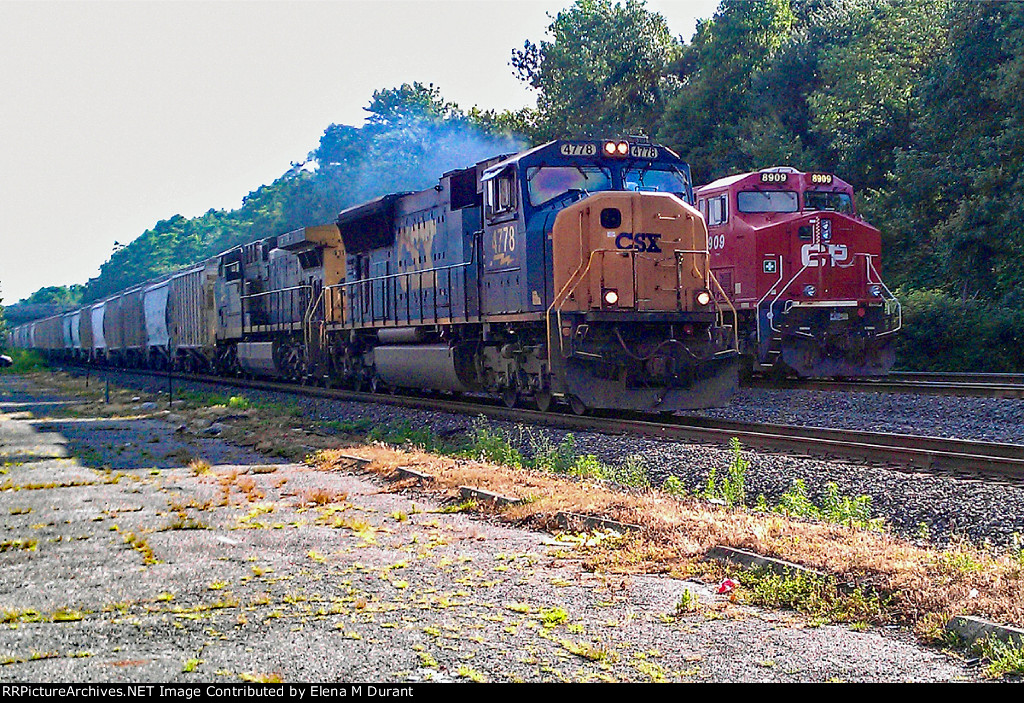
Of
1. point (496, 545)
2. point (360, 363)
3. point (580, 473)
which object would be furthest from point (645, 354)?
point (360, 363)

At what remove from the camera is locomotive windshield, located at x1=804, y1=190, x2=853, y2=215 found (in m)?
19.0

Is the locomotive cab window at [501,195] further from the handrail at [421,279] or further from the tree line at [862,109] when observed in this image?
the tree line at [862,109]

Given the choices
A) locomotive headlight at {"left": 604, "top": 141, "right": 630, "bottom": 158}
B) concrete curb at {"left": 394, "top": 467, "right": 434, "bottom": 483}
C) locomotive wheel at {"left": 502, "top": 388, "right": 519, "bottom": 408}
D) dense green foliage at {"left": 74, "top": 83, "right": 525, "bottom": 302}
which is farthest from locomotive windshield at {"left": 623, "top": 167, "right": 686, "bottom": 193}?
dense green foliage at {"left": 74, "top": 83, "right": 525, "bottom": 302}

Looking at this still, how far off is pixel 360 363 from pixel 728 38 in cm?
2353

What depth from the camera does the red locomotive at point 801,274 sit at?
1783cm

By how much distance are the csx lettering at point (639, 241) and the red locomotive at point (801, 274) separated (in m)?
5.01

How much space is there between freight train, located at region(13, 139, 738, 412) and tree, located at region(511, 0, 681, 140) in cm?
2328

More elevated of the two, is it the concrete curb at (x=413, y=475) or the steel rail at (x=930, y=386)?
the steel rail at (x=930, y=386)

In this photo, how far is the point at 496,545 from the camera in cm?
637

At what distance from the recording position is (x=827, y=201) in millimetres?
19062

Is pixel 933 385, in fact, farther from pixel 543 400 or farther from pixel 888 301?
pixel 543 400

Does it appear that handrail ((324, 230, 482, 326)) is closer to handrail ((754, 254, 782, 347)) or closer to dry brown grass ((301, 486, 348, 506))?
handrail ((754, 254, 782, 347))

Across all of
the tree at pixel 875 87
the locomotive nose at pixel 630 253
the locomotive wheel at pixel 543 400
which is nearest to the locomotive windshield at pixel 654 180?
the locomotive nose at pixel 630 253
